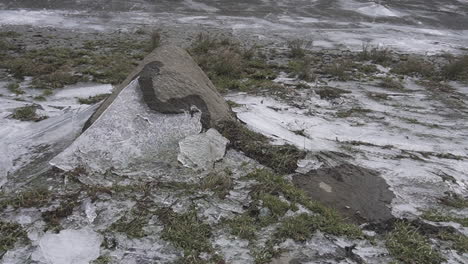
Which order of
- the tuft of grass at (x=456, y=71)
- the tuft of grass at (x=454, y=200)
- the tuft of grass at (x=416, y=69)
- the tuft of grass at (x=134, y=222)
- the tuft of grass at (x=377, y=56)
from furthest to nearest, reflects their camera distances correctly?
the tuft of grass at (x=377, y=56), the tuft of grass at (x=416, y=69), the tuft of grass at (x=456, y=71), the tuft of grass at (x=454, y=200), the tuft of grass at (x=134, y=222)

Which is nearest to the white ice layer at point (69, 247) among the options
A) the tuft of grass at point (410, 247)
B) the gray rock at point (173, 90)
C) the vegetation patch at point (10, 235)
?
the vegetation patch at point (10, 235)

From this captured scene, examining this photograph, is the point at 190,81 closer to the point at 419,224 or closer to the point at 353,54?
the point at 419,224

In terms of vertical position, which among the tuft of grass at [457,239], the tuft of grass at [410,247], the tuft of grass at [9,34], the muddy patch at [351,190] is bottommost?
the tuft of grass at [457,239]

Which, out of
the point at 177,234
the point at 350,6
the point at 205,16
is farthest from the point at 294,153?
the point at 350,6

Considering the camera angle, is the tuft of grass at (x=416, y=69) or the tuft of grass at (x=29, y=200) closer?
the tuft of grass at (x=29, y=200)

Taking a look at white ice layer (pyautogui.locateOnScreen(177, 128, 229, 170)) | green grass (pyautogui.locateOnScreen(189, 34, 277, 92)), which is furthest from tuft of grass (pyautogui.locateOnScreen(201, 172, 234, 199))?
green grass (pyautogui.locateOnScreen(189, 34, 277, 92))

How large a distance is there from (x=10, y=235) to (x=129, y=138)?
1386 millimetres

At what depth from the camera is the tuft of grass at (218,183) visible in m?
3.60

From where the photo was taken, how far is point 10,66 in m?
7.10

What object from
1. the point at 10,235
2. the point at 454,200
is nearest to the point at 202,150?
the point at 10,235

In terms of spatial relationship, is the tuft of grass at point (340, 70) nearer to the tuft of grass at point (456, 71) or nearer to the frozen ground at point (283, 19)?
the tuft of grass at point (456, 71)

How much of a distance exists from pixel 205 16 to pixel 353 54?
17.6 ft

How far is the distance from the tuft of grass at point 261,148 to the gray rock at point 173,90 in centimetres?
19

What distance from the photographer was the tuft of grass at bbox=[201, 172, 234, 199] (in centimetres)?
360
